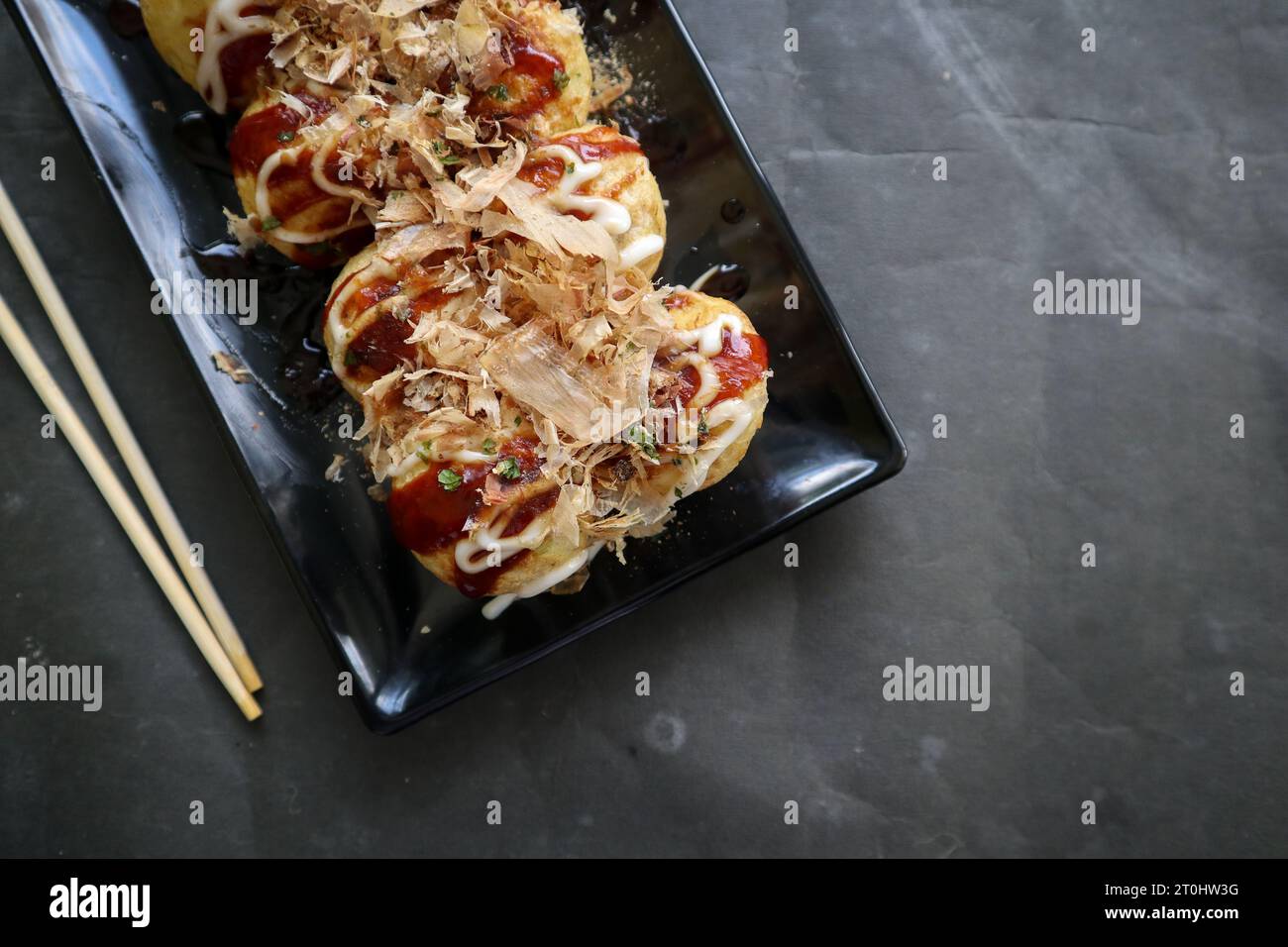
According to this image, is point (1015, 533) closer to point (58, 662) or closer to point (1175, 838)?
point (1175, 838)

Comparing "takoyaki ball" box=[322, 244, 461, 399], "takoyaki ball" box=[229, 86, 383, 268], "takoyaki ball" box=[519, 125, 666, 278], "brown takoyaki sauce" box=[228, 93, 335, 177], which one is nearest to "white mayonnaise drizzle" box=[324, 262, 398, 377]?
"takoyaki ball" box=[322, 244, 461, 399]

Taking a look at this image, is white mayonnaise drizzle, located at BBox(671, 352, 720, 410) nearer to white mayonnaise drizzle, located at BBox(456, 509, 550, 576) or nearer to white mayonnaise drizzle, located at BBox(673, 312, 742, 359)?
white mayonnaise drizzle, located at BBox(673, 312, 742, 359)

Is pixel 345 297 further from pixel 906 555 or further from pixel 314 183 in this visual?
pixel 906 555

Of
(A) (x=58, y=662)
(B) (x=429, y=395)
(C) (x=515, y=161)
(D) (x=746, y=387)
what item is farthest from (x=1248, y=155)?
(A) (x=58, y=662)

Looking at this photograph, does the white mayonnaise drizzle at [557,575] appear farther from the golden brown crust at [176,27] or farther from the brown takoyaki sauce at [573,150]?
the golden brown crust at [176,27]
